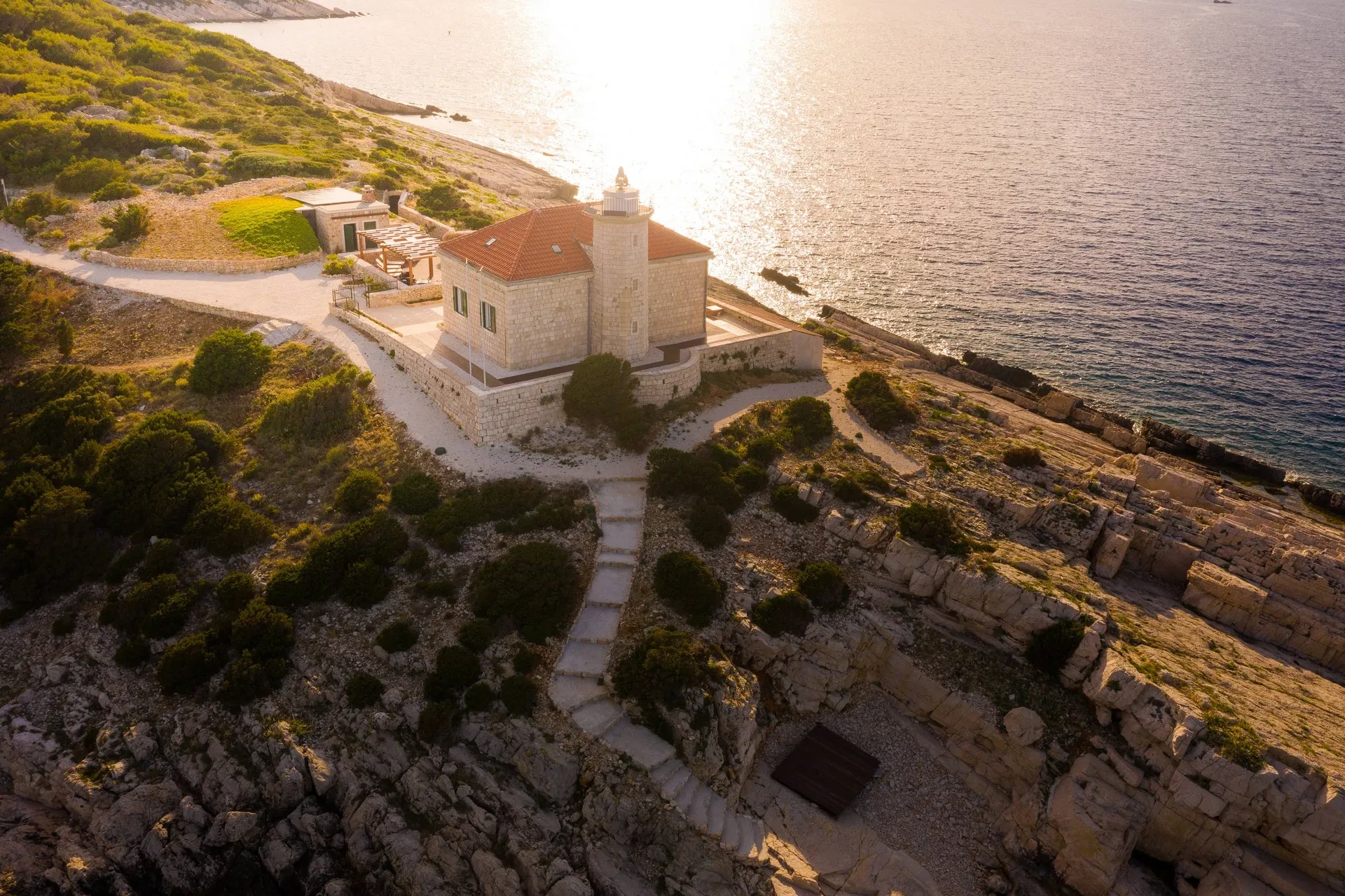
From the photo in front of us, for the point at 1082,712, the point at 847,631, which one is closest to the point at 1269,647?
the point at 1082,712

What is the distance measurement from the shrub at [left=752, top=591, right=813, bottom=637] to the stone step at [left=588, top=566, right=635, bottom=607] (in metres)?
5.72

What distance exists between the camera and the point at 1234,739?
32156mm

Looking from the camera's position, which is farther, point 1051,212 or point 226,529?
point 1051,212

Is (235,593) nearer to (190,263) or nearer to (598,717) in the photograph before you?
(598,717)

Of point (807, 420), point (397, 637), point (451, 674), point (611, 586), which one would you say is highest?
point (807, 420)

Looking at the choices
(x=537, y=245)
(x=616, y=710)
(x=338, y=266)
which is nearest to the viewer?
(x=616, y=710)

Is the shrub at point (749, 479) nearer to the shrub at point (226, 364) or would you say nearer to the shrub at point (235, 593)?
the shrub at point (235, 593)

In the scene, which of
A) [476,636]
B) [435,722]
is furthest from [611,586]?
[435,722]

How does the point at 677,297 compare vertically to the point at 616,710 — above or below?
above

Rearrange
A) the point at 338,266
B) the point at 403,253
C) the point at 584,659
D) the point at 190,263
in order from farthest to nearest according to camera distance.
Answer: the point at 338,266, the point at 190,263, the point at 403,253, the point at 584,659

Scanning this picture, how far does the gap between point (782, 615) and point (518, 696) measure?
12.0 meters

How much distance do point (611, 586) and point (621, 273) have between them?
55.9 ft

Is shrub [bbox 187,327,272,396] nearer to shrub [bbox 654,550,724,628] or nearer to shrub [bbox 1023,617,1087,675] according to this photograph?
shrub [bbox 654,550,724,628]

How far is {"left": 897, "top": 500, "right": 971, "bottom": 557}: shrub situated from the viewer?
40281 mm
